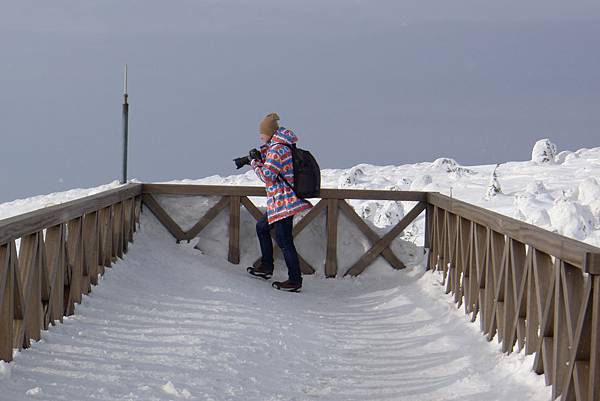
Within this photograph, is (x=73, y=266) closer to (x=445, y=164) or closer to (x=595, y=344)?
(x=595, y=344)

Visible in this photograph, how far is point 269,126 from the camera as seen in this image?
347 inches

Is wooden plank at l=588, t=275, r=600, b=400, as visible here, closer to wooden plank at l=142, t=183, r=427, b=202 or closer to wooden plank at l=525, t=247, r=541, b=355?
wooden plank at l=525, t=247, r=541, b=355

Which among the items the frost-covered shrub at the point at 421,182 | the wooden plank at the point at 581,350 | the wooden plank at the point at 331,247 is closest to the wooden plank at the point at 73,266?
the wooden plank at the point at 581,350

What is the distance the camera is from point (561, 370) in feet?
15.5

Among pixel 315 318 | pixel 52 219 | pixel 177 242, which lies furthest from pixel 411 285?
pixel 52 219

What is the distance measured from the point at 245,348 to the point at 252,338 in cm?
34

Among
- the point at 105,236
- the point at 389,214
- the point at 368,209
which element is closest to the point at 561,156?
the point at 368,209

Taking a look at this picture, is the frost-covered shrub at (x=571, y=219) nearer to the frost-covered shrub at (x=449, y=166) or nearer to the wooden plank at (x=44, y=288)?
the frost-covered shrub at (x=449, y=166)

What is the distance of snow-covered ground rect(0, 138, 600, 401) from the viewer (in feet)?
16.5

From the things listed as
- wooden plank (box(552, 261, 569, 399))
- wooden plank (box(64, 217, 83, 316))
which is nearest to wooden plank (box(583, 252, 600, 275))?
wooden plank (box(552, 261, 569, 399))

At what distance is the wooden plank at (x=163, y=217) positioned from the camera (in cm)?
1014

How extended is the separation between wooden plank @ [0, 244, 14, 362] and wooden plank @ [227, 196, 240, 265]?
5.32 metres

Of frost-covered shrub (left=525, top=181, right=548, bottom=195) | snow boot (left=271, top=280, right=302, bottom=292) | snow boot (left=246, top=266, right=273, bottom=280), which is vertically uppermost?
frost-covered shrub (left=525, top=181, right=548, bottom=195)

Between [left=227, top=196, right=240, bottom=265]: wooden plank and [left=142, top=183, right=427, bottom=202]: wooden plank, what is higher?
[left=142, top=183, right=427, bottom=202]: wooden plank
